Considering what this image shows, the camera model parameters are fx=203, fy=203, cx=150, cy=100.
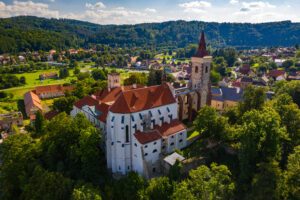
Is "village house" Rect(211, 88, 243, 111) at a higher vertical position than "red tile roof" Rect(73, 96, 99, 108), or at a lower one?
lower

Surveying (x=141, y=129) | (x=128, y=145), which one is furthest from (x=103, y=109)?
(x=141, y=129)

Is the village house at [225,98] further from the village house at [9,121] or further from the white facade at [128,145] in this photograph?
the village house at [9,121]

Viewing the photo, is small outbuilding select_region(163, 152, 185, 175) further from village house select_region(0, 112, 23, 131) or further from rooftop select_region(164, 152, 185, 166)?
village house select_region(0, 112, 23, 131)

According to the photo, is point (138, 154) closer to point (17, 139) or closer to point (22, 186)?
point (22, 186)

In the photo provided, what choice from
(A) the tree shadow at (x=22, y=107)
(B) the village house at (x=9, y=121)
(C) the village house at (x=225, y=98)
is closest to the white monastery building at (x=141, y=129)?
(C) the village house at (x=225, y=98)

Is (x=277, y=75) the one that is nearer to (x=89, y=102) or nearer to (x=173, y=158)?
(x=173, y=158)

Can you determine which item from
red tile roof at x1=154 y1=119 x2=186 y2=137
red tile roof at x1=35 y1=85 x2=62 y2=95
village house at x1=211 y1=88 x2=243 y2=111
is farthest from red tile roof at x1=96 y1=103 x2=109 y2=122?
red tile roof at x1=35 y1=85 x2=62 y2=95
